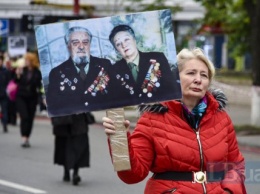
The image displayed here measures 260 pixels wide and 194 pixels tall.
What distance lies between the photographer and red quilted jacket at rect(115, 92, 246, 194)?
5.49m

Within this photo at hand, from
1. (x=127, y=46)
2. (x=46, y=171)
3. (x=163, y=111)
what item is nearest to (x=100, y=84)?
(x=127, y=46)

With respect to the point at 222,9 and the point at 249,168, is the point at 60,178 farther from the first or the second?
the point at 222,9

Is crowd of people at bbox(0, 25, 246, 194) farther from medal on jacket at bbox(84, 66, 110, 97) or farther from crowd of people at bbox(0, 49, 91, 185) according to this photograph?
crowd of people at bbox(0, 49, 91, 185)

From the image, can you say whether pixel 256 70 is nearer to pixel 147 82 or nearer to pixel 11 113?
pixel 11 113

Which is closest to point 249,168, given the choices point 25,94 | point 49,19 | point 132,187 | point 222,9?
point 132,187

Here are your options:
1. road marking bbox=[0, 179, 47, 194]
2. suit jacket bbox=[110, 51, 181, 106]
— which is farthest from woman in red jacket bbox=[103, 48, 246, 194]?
road marking bbox=[0, 179, 47, 194]

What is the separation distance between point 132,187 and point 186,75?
776 centimetres

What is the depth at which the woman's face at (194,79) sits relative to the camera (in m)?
5.59

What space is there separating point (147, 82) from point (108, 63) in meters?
0.23

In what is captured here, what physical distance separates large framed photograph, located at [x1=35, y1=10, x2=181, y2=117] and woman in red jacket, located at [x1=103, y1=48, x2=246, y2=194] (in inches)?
9.5

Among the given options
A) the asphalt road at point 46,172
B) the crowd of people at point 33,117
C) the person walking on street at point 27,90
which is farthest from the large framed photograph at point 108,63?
the person walking on street at point 27,90

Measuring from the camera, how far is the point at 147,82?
536cm

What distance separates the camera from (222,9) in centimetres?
3578

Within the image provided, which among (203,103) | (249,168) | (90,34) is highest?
(90,34)
